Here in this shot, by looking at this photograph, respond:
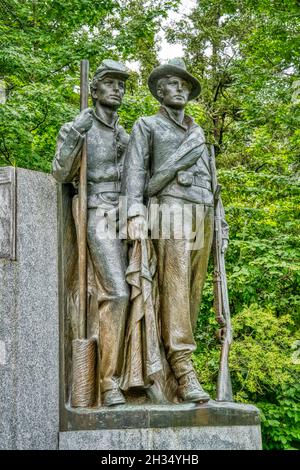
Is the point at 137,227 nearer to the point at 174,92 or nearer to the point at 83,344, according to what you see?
the point at 83,344

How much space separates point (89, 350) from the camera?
692cm

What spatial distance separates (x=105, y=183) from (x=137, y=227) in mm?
595

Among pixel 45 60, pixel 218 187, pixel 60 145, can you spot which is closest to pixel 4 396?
pixel 60 145

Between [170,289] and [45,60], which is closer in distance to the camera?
[170,289]

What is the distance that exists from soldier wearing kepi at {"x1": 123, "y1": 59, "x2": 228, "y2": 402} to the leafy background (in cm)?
379

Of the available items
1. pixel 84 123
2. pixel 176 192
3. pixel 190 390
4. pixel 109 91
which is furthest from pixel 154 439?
pixel 109 91

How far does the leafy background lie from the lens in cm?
1345

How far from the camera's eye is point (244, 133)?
61.9 feet

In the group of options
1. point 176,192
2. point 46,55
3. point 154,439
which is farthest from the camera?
point 46,55

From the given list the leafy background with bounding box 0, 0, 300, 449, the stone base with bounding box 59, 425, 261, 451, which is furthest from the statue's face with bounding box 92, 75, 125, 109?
the leafy background with bounding box 0, 0, 300, 449

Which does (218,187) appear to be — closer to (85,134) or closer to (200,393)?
(85,134)

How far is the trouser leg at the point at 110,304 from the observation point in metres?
6.93

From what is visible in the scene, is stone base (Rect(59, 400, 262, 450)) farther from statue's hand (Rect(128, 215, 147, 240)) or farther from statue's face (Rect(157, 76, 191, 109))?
statue's face (Rect(157, 76, 191, 109))

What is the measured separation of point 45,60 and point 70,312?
9.07 m
